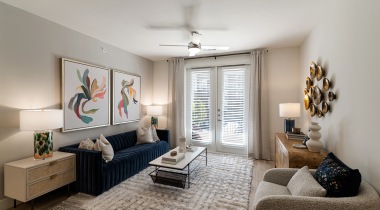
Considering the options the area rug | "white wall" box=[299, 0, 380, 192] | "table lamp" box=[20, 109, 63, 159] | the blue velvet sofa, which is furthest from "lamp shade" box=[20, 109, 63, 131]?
"white wall" box=[299, 0, 380, 192]

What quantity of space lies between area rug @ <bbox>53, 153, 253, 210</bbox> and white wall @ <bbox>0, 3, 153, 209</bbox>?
1021 millimetres

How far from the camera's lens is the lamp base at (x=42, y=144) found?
241 cm

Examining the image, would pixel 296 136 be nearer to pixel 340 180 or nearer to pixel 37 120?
pixel 340 180

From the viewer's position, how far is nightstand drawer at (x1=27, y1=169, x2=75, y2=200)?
2.21 m

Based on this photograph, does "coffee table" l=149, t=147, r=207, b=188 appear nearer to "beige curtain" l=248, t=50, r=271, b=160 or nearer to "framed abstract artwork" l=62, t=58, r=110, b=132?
"framed abstract artwork" l=62, t=58, r=110, b=132

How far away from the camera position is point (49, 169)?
239 cm

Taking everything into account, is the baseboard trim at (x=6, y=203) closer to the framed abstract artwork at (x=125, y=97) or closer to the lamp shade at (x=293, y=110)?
the framed abstract artwork at (x=125, y=97)

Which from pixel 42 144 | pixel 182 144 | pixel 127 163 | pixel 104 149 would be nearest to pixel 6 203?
pixel 42 144

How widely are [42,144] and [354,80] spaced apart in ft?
12.2

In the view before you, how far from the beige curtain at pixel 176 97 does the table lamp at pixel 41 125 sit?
9.72ft

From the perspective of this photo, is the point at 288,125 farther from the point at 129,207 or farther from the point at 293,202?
the point at 129,207

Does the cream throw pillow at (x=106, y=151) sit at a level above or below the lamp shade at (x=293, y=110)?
below

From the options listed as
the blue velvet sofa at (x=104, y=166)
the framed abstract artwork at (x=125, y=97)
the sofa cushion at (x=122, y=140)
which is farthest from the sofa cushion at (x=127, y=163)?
the framed abstract artwork at (x=125, y=97)

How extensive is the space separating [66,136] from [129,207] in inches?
65.7
